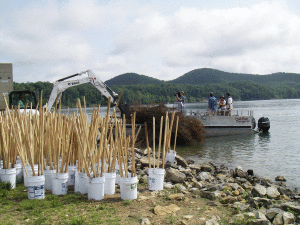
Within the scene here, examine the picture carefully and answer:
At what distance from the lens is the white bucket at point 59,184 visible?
4.39 meters

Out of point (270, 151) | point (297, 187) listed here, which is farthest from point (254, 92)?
point (297, 187)

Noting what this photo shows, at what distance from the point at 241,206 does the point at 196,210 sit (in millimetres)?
700

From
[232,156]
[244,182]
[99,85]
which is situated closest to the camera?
[244,182]

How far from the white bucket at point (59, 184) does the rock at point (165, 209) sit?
4.95ft

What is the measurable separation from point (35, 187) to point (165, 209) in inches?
73.9

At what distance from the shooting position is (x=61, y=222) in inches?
134

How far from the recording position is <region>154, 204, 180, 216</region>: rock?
377 centimetres

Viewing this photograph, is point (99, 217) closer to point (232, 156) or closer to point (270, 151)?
point (232, 156)

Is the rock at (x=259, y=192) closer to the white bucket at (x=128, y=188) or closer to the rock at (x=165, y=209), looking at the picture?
the rock at (x=165, y=209)

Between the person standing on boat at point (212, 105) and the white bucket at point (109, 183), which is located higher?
the person standing on boat at point (212, 105)

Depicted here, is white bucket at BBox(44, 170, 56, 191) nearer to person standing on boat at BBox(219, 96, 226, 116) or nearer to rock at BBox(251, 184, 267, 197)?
rock at BBox(251, 184, 267, 197)

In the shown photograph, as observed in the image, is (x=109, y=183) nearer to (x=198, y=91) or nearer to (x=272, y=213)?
(x=272, y=213)

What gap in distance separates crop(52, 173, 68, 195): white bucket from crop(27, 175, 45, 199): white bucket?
277 millimetres

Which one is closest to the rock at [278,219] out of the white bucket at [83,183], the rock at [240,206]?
the rock at [240,206]
